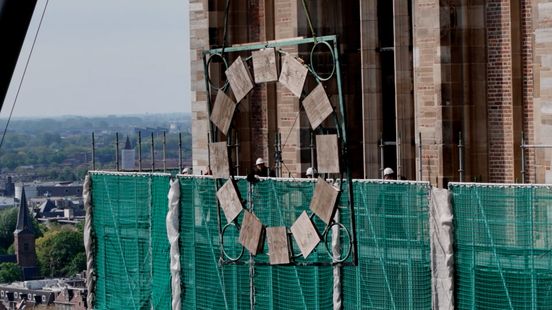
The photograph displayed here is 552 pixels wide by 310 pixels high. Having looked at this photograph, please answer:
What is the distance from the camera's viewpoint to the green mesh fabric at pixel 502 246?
2472 cm

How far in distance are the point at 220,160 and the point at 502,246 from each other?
3.54 meters

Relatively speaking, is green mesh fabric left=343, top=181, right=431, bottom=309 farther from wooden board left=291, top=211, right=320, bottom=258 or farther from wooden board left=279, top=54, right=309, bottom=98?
wooden board left=279, top=54, right=309, bottom=98

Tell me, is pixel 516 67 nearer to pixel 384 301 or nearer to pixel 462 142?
pixel 462 142

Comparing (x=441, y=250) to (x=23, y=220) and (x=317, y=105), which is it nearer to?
(x=317, y=105)

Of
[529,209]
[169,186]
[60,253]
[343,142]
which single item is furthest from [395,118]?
[60,253]

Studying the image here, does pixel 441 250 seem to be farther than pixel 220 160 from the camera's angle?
Yes

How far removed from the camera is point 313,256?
92.5ft

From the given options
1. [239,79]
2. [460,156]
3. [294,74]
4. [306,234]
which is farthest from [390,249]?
[294,74]

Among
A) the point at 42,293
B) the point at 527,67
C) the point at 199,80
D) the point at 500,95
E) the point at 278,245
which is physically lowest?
the point at 42,293

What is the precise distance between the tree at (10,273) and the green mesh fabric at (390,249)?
14404cm

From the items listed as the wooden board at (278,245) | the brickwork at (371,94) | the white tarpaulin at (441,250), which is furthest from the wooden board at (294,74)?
the brickwork at (371,94)

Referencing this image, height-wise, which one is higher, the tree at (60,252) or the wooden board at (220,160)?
the wooden board at (220,160)

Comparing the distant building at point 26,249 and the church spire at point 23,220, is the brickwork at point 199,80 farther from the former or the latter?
the church spire at point 23,220

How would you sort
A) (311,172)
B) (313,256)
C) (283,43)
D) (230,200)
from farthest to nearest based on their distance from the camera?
(311,172) → (313,256) → (230,200) → (283,43)
